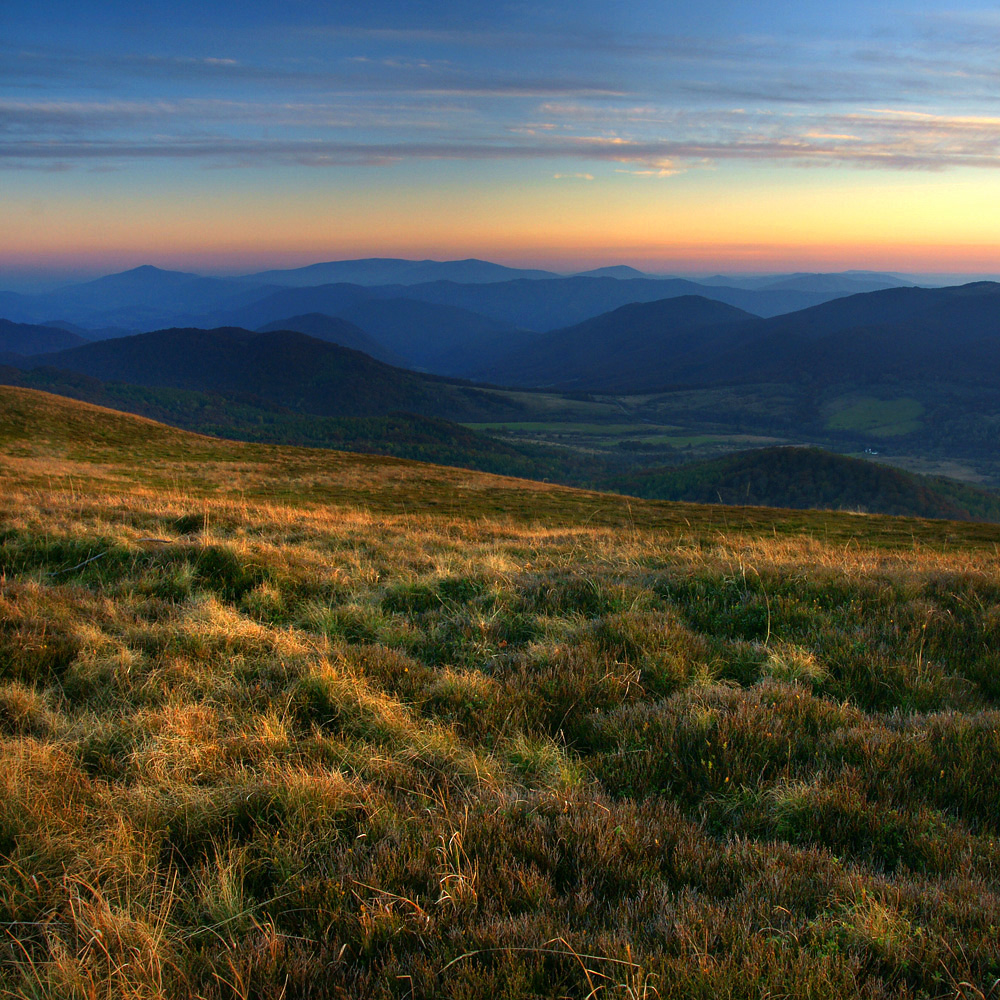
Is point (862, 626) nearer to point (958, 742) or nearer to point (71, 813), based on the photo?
point (958, 742)

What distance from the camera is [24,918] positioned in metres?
2.29

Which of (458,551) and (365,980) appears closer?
(365,980)

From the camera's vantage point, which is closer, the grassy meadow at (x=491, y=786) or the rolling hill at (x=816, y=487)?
the grassy meadow at (x=491, y=786)

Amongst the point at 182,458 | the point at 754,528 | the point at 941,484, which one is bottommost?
the point at 941,484

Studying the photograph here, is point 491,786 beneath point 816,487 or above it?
above

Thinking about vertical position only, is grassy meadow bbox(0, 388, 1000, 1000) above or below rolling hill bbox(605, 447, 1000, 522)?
above

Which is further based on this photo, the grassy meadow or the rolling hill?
the rolling hill

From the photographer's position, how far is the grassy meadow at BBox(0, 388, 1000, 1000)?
6.82 feet

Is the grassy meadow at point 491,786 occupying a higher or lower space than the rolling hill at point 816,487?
higher

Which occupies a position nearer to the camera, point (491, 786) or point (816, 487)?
point (491, 786)

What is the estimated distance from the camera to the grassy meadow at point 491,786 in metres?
2.08

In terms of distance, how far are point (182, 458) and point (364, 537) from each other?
3404 centimetres

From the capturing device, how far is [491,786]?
304 centimetres

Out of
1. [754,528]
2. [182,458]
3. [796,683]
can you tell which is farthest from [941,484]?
[796,683]
